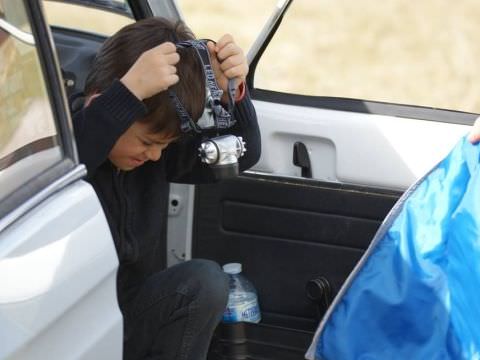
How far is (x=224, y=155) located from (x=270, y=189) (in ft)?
1.83

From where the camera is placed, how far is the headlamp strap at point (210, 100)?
2.49 m

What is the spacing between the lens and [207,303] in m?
2.71

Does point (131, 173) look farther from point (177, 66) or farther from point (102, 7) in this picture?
point (102, 7)

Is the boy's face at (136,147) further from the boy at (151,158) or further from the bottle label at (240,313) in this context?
the bottle label at (240,313)

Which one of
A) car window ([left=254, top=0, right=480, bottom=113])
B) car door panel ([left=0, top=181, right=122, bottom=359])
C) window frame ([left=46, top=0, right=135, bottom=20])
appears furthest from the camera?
car window ([left=254, top=0, right=480, bottom=113])

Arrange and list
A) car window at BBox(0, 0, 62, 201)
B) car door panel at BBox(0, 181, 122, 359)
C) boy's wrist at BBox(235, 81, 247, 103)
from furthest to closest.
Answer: boy's wrist at BBox(235, 81, 247, 103)
car window at BBox(0, 0, 62, 201)
car door panel at BBox(0, 181, 122, 359)

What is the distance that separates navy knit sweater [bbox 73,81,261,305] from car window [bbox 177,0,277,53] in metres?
6.47

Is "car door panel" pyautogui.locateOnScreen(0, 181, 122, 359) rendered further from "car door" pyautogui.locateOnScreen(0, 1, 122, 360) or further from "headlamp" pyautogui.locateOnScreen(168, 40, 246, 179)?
"headlamp" pyautogui.locateOnScreen(168, 40, 246, 179)

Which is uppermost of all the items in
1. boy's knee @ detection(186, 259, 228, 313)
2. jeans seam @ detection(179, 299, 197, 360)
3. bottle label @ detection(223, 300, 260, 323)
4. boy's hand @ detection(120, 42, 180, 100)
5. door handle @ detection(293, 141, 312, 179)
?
boy's hand @ detection(120, 42, 180, 100)

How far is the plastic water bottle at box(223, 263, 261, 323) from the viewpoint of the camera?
310 centimetres

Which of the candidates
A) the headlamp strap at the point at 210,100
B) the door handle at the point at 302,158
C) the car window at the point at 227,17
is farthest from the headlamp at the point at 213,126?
the car window at the point at 227,17

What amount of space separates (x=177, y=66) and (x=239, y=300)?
2.81ft

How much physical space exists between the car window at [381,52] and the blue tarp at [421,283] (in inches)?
223

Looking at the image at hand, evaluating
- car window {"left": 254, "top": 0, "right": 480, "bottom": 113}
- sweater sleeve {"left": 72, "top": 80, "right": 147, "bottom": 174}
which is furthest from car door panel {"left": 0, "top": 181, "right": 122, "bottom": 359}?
car window {"left": 254, "top": 0, "right": 480, "bottom": 113}
